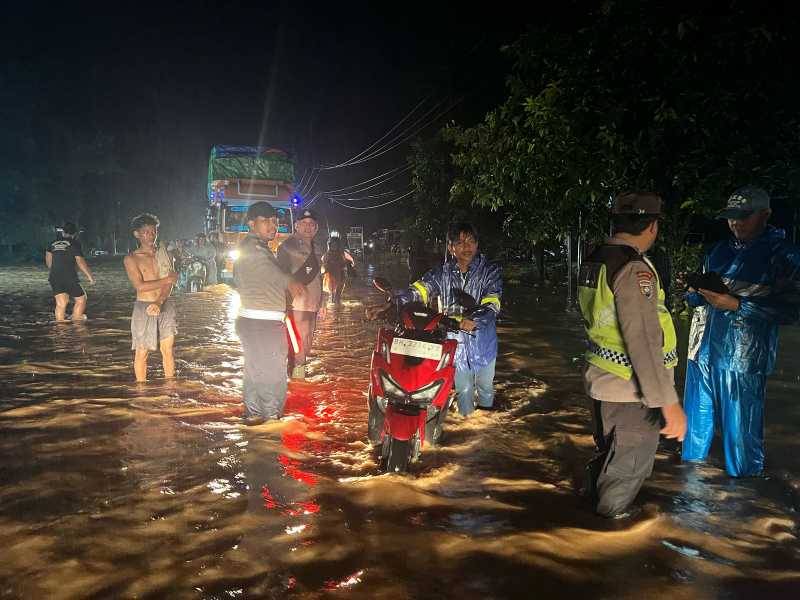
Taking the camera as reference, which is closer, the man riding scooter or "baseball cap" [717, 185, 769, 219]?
"baseball cap" [717, 185, 769, 219]

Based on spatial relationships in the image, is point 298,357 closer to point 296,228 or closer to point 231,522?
point 296,228

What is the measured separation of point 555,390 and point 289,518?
4.29 m

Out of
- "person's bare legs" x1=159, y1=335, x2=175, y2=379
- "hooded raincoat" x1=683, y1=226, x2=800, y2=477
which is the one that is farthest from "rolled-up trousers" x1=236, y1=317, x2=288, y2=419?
"hooded raincoat" x1=683, y1=226, x2=800, y2=477

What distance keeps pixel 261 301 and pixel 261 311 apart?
94 millimetres

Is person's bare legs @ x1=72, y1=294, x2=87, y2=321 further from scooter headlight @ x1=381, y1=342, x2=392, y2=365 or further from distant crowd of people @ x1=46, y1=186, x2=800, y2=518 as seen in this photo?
scooter headlight @ x1=381, y1=342, x2=392, y2=365

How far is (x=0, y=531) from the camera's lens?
138 inches

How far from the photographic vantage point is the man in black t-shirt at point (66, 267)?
1150 cm

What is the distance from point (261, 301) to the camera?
542cm

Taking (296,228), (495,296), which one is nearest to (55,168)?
(296,228)

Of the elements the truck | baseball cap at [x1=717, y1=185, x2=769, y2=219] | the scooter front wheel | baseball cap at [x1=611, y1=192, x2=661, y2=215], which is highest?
the truck

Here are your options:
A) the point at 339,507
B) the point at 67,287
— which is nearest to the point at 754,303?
the point at 339,507

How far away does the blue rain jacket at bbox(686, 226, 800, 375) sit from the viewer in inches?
159

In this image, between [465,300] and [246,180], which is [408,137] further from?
[465,300]

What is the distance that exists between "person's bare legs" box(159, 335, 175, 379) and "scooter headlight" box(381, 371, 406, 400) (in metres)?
3.65
